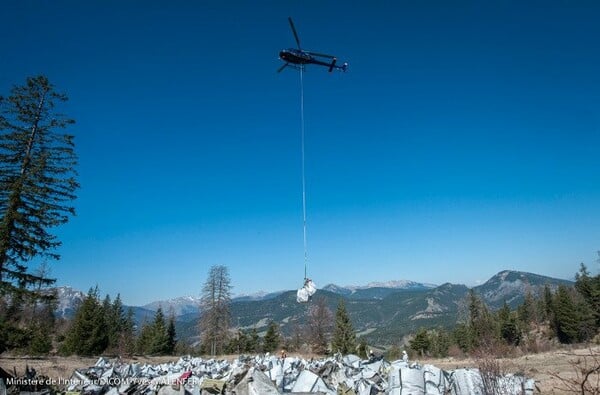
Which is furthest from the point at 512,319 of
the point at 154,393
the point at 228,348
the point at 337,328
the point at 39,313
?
the point at 39,313

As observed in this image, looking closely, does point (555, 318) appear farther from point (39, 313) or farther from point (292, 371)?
point (39, 313)

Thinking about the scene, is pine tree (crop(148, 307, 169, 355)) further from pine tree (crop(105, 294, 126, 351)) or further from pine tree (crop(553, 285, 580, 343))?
pine tree (crop(553, 285, 580, 343))

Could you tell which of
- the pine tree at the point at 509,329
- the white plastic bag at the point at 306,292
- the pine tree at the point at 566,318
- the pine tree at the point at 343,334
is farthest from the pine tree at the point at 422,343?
the white plastic bag at the point at 306,292

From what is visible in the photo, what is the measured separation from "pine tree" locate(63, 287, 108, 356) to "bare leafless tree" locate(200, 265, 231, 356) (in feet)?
50.2

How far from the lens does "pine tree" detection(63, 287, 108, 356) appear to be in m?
Answer: 39.6

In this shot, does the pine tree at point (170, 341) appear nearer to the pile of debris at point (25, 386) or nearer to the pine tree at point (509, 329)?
the pile of debris at point (25, 386)

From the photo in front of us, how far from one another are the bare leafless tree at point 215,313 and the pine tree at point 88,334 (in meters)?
15.3

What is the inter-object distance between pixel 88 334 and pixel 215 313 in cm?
1787

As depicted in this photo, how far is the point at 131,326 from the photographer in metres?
64.4

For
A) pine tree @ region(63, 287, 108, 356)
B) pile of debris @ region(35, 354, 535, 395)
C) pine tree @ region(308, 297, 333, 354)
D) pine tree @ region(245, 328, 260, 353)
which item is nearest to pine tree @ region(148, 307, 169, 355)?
pine tree @ region(63, 287, 108, 356)

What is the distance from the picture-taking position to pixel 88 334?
40.3m

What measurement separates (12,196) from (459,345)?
73.8 m

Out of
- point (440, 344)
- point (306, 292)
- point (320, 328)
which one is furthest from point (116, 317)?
point (306, 292)

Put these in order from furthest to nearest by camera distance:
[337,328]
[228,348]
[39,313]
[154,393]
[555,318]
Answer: [39,313]
[555,318]
[228,348]
[337,328]
[154,393]
